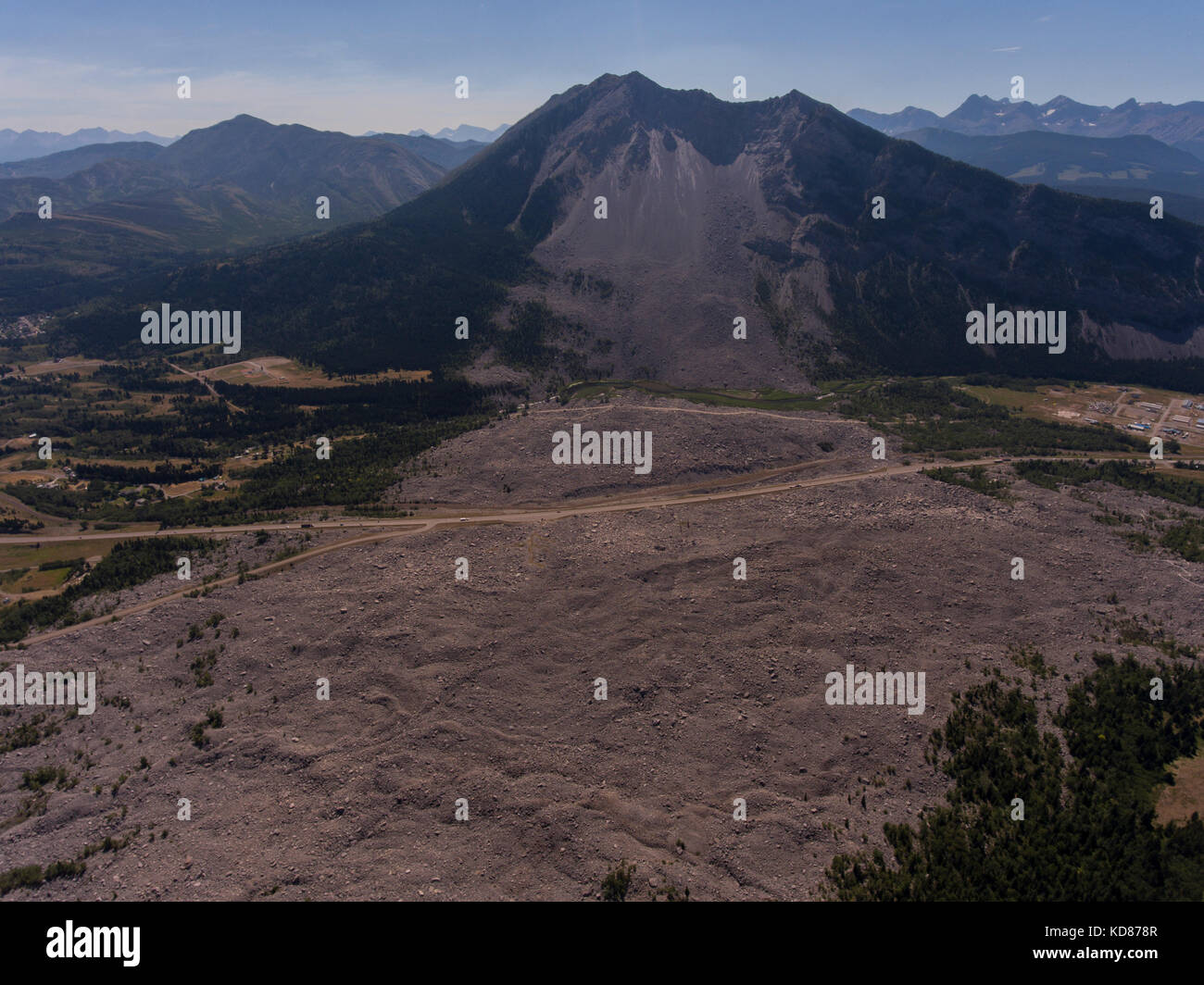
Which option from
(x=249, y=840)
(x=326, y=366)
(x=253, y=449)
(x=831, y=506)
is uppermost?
(x=326, y=366)

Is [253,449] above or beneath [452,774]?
above

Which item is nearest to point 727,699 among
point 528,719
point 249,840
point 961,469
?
point 528,719

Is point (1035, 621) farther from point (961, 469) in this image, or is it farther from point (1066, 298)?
point (1066, 298)

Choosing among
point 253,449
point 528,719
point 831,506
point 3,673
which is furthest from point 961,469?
point 253,449

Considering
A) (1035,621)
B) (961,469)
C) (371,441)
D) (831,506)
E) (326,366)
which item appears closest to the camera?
(1035,621)

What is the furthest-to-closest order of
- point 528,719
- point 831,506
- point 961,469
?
1. point 961,469
2. point 831,506
3. point 528,719

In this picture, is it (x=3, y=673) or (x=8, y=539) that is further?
(x=8, y=539)

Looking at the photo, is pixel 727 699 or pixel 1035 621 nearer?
pixel 727 699

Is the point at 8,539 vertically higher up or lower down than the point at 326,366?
lower down

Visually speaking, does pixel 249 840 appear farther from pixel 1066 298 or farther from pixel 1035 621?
pixel 1066 298
